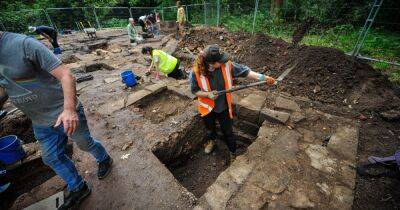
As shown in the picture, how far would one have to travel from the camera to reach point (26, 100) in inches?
76.0

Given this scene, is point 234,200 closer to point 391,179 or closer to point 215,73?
point 215,73

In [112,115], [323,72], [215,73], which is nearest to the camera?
[215,73]

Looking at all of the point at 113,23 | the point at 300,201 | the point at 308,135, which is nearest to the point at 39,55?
the point at 300,201

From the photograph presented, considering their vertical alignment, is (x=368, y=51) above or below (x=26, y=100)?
below

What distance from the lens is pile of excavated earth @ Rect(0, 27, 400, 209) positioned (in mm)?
2377

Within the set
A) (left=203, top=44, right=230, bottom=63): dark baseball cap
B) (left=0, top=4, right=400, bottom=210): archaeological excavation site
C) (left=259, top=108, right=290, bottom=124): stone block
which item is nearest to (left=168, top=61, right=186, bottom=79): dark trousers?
(left=0, top=4, right=400, bottom=210): archaeological excavation site

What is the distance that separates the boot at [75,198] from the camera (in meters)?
2.34

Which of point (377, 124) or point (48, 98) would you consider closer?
point (48, 98)

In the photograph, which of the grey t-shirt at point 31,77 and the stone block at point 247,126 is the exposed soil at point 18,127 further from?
the stone block at point 247,126

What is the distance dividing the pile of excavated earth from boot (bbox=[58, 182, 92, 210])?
3.4 inches

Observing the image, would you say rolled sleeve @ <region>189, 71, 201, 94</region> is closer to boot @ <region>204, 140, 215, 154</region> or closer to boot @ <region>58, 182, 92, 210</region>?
boot @ <region>204, 140, 215, 154</region>

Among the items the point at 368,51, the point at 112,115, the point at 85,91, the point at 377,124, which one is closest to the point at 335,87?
the point at 377,124

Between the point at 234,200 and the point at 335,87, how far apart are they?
11.9 ft

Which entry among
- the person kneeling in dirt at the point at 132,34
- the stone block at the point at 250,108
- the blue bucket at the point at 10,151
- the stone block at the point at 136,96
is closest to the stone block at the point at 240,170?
the stone block at the point at 250,108
